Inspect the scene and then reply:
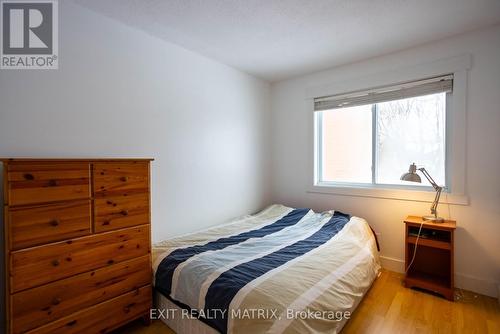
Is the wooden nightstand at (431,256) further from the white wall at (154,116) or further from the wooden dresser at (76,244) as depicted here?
the wooden dresser at (76,244)

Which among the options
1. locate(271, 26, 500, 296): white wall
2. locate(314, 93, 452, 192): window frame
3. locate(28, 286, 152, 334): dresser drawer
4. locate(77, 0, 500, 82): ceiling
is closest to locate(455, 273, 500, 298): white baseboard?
locate(271, 26, 500, 296): white wall

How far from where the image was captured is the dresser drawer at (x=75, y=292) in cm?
129

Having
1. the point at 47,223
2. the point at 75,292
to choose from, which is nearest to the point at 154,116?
the point at 47,223

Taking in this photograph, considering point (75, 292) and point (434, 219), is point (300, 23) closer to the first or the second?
point (434, 219)

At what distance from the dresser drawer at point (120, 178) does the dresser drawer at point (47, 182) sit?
7 centimetres

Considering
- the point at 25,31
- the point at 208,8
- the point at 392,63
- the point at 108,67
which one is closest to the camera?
the point at 25,31

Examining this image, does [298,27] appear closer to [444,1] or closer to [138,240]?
[444,1]

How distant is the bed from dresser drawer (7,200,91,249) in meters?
0.68

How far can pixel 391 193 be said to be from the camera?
2713 mm

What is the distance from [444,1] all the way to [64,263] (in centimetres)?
310

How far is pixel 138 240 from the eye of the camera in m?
1.77

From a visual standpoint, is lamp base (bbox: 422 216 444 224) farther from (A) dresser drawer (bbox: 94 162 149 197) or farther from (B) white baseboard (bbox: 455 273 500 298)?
(A) dresser drawer (bbox: 94 162 149 197)

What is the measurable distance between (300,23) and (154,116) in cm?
155

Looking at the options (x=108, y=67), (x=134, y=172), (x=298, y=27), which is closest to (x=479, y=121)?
(x=298, y=27)
